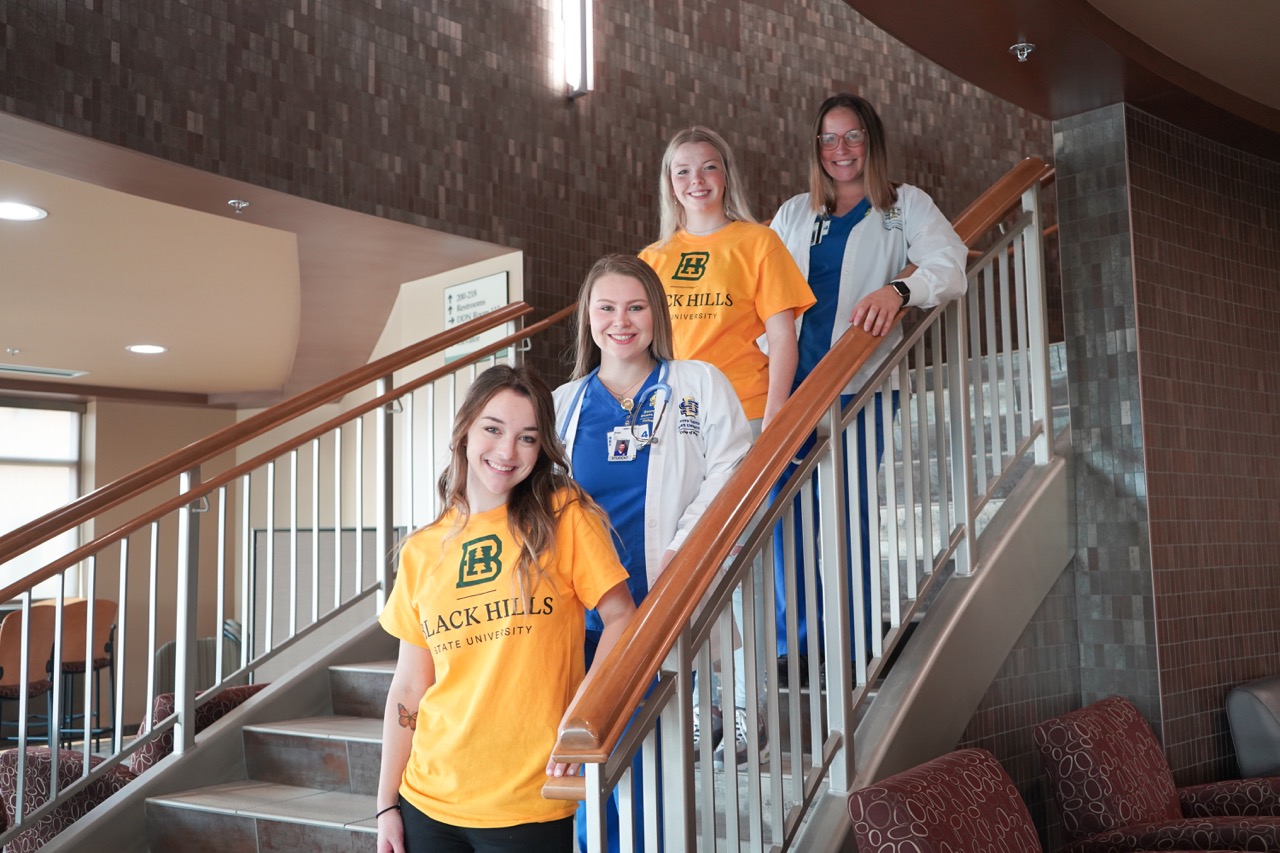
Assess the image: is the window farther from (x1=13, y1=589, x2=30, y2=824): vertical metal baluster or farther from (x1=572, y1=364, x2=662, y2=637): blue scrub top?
(x1=572, y1=364, x2=662, y2=637): blue scrub top

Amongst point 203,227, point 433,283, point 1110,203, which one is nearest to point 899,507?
point 1110,203

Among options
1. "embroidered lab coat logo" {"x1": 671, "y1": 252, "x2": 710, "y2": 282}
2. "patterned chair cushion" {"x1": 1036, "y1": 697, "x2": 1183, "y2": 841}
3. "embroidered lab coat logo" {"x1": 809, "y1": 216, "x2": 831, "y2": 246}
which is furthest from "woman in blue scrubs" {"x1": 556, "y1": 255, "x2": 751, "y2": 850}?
"patterned chair cushion" {"x1": 1036, "y1": 697, "x2": 1183, "y2": 841}

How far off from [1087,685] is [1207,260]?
1440 mm

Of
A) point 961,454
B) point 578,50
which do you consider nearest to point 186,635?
point 961,454

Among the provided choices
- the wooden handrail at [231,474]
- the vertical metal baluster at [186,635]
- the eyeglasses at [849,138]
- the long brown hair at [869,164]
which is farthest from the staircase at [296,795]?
the eyeglasses at [849,138]

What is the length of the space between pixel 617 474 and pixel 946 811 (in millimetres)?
890

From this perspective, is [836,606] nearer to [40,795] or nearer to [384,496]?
[384,496]

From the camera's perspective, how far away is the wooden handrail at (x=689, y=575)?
166cm

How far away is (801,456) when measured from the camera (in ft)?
8.33

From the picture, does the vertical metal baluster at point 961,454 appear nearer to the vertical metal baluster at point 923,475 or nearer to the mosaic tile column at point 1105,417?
the vertical metal baluster at point 923,475

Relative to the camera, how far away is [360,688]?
3.88 m

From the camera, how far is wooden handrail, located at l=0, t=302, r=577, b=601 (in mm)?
3209

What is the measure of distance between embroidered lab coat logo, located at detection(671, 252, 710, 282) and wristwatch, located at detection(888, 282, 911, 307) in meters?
0.45

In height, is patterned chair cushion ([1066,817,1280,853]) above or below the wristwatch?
below
